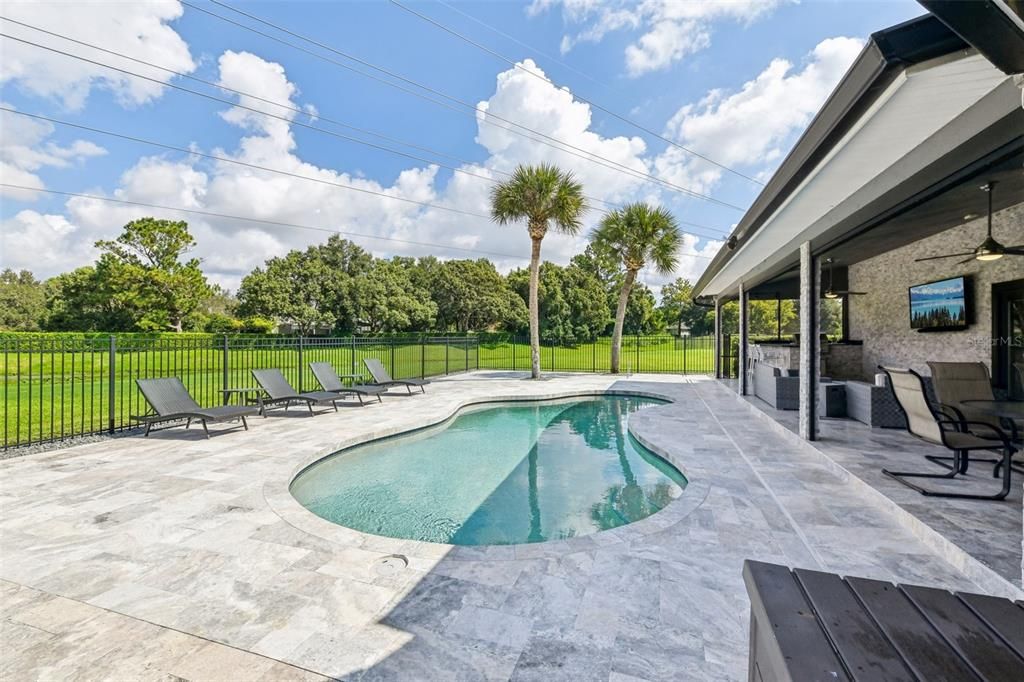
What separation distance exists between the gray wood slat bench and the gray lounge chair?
6850 millimetres

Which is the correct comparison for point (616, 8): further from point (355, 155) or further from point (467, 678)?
point (467, 678)

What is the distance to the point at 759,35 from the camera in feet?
36.3

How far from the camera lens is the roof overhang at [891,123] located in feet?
6.41

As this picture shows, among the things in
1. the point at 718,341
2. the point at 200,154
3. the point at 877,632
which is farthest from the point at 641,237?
the point at 877,632

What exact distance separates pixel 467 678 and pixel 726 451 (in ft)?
15.2

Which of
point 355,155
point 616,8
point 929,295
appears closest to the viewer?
point 929,295

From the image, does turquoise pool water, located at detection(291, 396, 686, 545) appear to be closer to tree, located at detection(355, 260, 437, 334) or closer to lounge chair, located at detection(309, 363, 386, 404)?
lounge chair, located at detection(309, 363, 386, 404)

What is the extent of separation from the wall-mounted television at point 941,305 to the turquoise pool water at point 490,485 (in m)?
5.10

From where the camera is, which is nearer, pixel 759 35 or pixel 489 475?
pixel 489 475

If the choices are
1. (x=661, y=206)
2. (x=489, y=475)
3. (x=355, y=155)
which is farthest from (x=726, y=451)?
(x=355, y=155)

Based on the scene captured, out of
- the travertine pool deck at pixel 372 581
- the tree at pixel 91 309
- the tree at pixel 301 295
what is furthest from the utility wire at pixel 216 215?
the tree at pixel 91 309

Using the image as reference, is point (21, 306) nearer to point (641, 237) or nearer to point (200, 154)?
point (200, 154)

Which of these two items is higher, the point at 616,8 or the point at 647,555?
the point at 616,8

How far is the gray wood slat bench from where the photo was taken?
0.96m
